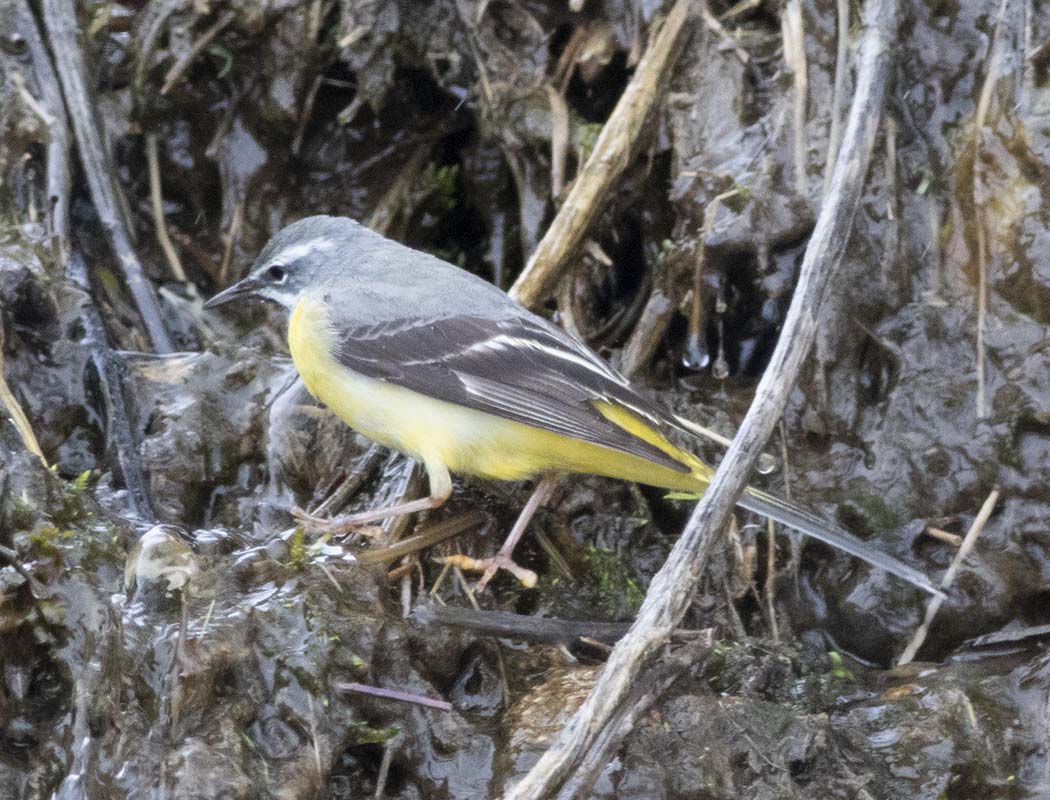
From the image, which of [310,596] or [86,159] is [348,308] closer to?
[310,596]

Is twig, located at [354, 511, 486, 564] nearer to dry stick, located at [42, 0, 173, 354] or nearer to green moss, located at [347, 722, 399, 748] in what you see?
green moss, located at [347, 722, 399, 748]

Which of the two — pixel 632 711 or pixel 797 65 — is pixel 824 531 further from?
pixel 797 65

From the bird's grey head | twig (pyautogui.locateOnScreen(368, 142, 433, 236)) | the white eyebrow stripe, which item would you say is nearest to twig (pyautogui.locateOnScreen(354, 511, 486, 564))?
the bird's grey head

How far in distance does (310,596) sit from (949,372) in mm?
2832

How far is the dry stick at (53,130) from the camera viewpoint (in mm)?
6484

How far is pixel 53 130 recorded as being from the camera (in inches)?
261

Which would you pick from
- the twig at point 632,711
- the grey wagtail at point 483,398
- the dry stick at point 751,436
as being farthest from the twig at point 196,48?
Answer: the twig at point 632,711

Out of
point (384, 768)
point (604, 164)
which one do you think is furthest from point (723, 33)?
point (384, 768)

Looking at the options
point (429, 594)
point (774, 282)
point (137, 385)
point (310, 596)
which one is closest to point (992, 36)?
point (774, 282)

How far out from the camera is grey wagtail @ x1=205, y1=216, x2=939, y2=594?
5.00 m

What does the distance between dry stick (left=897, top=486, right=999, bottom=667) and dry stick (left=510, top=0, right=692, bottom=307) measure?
2206 millimetres

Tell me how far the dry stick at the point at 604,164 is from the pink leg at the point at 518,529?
1003mm

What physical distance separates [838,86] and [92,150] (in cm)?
380

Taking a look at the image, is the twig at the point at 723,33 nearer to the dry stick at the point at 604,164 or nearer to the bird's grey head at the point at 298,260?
the dry stick at the point at 604,164
